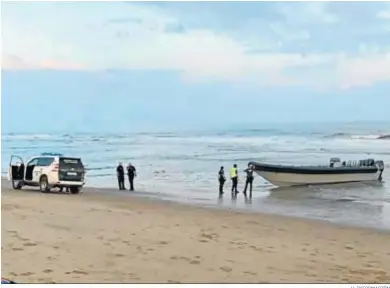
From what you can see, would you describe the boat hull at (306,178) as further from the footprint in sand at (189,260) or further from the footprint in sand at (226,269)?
the footprint in sand at (226,269)

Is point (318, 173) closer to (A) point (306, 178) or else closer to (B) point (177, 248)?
(A) point (306, 178)

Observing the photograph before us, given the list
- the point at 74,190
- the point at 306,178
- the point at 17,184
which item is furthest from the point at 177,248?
the point at 306,178

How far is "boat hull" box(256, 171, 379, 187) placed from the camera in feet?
80.4

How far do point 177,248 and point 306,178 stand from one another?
53.9 feet

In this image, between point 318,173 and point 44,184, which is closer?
point 44,184

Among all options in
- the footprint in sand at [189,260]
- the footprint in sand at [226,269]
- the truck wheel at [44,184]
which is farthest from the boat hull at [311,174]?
the footprint in sand at [226,269]

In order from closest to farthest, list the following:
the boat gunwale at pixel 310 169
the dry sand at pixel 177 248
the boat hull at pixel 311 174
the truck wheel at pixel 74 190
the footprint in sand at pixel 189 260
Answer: the dry sand at pixel 177 248 < the footprint in sand at pixel 189 260 < the truck wheel at pixel 74 190 < the boat gunwale at pixel 310 169 < the boat hull at pixel 311 174

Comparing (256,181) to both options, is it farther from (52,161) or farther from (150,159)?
(150,159)

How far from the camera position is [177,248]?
9289mm

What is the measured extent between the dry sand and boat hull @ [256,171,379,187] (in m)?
9.65

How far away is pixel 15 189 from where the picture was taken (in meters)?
20.5

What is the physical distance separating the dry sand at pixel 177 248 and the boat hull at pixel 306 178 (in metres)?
9.65

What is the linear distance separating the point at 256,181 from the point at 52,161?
9673 millimetres

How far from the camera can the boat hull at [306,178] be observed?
24500 millimetres
